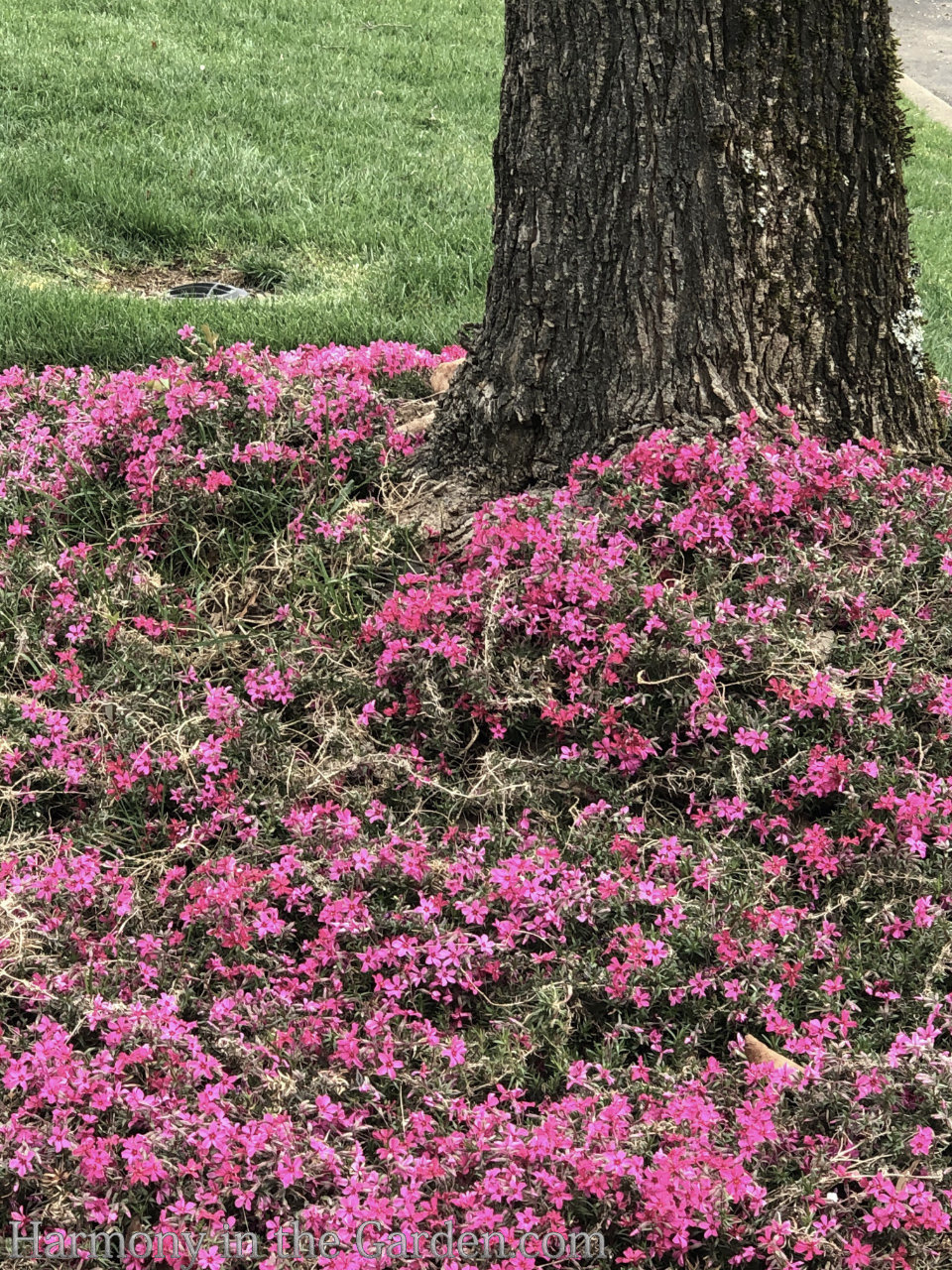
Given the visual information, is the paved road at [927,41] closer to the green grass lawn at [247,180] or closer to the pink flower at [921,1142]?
the green grass lawn at [247,180]

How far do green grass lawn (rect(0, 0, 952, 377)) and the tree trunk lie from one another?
1725 mm

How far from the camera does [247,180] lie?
650 centimetres

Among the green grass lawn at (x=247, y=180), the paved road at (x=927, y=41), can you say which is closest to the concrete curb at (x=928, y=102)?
the paved road at (x=927, y=41)

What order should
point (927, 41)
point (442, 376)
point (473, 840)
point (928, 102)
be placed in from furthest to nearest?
point (927, 41) < point (928, 102) < point (442, 376) < point (473, 840)

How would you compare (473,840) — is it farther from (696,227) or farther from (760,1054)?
(696,227)

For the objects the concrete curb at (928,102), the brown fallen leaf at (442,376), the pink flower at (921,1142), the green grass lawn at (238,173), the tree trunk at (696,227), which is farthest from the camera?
the concrete curb at (928,102)

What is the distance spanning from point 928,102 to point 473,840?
11549 mm

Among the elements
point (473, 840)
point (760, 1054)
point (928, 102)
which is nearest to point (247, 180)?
point (473, 840)

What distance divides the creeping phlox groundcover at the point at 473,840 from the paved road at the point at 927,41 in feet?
36.3

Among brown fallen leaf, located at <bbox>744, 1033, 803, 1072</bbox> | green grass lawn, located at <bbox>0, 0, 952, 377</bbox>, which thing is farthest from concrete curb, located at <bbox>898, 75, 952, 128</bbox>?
brown fallen leaf, located at <bbox>744, 1033, 803, 1072</bbox>

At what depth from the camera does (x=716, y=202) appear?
10.4ft

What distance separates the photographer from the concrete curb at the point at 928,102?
11.2 metres

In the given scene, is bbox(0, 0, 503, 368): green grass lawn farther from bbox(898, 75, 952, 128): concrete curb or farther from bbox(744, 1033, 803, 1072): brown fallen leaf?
bbox(898, 75, 952, 128): concrete curb

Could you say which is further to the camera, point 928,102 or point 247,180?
point 928,102
